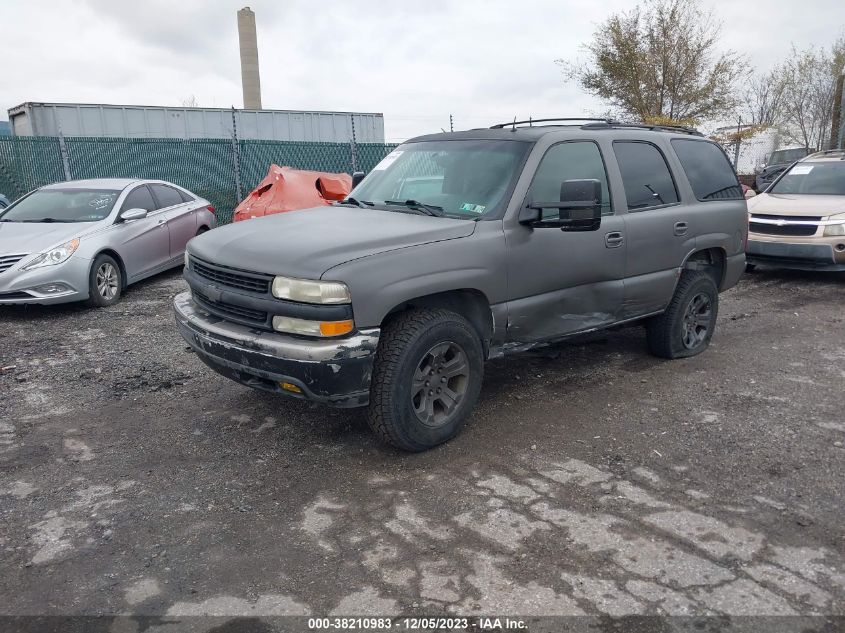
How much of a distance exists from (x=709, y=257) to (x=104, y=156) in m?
12.9

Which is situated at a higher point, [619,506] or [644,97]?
[644,97]

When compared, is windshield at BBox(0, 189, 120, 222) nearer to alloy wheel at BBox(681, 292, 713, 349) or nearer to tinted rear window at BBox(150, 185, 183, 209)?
tinted rear window at BBox(150, 185, 183, 209)

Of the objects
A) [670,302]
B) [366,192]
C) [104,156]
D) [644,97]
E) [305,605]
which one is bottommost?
[305,605]

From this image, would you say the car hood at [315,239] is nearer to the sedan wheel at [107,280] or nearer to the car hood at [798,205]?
the sedan wheel at [107,280]

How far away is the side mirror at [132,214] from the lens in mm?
8250

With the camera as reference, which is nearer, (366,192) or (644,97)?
(366,192)

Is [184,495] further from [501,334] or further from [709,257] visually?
[709,257]

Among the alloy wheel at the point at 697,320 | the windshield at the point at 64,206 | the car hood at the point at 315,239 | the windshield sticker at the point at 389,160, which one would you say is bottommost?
the alloy wheel at the point at 697,320

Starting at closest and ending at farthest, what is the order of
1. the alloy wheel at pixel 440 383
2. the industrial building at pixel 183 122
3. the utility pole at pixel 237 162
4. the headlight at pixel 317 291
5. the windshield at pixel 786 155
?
1. the headlight at pixel 317 291
2. the alloy wheel at pixel 440 383
3. the utility pole at pixel 237 162
4. the industrial building at pixel 183 122
5. the windshield at pixel 786 155

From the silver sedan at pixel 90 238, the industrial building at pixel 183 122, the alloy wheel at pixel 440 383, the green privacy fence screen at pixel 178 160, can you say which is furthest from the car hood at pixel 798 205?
the industrial building at pixel 183 122

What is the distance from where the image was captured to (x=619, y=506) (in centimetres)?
339

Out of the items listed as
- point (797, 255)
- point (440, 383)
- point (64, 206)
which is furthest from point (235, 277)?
point (797, 255)

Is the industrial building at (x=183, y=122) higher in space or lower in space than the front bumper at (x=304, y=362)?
higher

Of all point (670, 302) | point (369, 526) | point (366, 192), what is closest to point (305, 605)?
point (369, 526)
